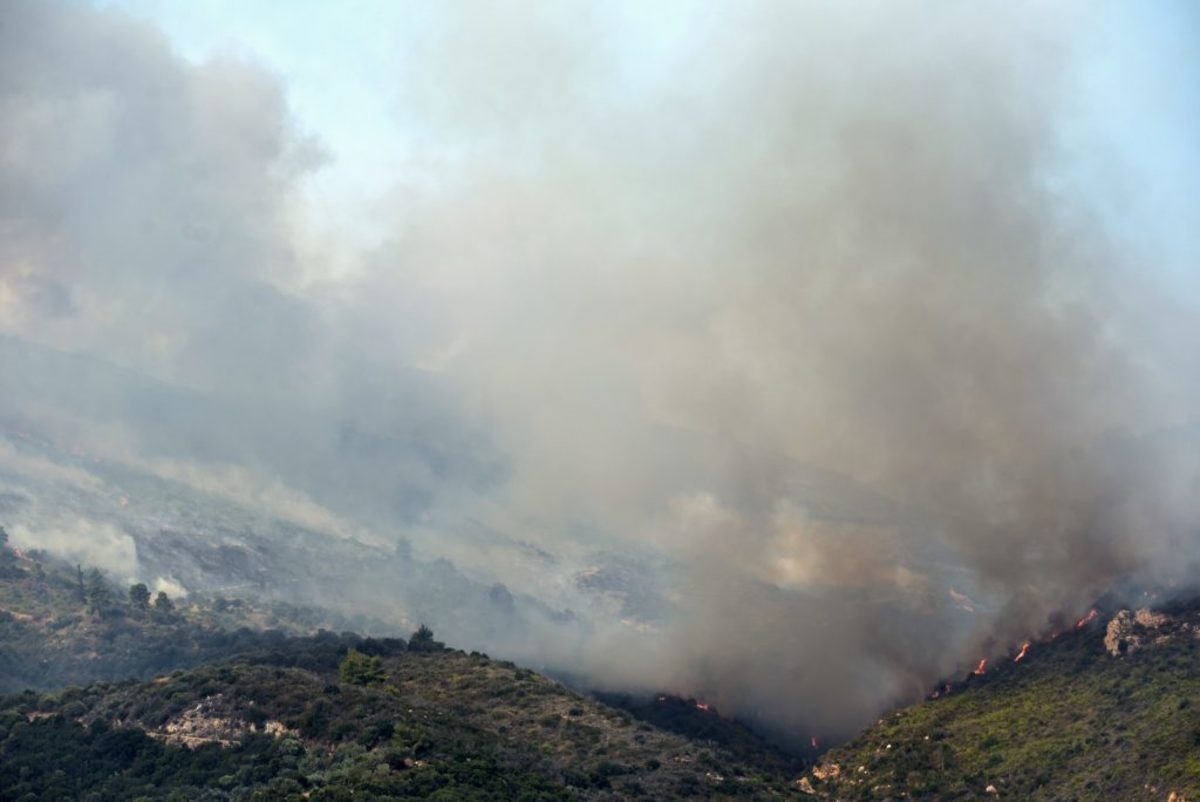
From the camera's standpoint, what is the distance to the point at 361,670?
162250 millimetres

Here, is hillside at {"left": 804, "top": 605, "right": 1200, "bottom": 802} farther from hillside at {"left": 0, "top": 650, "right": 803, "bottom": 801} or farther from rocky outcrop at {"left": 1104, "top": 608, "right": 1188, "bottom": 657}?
hillside at {"left": 0, "top": 650, "right": 803, "bottom": 801}

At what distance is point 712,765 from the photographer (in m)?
141

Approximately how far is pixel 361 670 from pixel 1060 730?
88.8m

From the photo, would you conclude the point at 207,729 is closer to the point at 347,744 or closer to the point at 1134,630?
the point at 347,744

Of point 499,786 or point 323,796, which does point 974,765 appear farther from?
point 323,796

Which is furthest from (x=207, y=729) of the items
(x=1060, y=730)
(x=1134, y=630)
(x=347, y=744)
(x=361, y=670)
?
(x=1134, y=630)

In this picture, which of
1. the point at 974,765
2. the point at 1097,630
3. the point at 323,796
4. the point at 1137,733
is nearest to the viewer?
the point at 323,796

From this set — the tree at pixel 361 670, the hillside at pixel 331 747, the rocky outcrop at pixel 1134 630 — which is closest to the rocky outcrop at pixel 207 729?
the hillside at pixel 331 747

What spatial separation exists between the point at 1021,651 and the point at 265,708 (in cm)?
10614

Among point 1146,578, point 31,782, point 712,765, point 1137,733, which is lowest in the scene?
point 31,782

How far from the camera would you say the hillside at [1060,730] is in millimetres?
118938

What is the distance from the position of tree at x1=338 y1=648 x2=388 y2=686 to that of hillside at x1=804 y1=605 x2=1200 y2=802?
191 feet

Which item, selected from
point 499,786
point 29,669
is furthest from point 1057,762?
point 29,669

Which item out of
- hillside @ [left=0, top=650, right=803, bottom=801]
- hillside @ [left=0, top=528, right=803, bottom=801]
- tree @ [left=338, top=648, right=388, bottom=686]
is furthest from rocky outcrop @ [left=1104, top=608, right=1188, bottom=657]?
tree @ [left=338, top=648, right=388, bottom=686]
